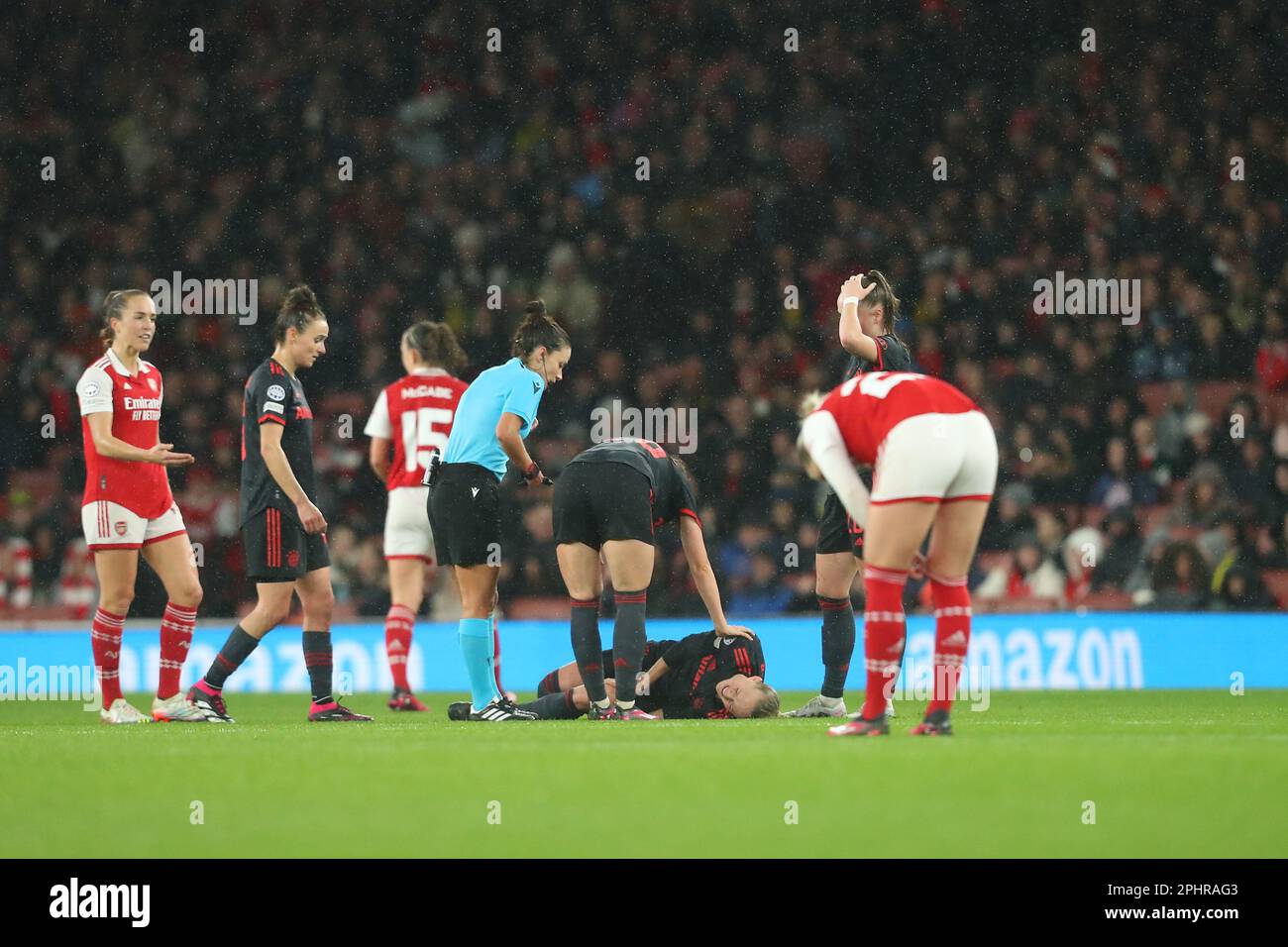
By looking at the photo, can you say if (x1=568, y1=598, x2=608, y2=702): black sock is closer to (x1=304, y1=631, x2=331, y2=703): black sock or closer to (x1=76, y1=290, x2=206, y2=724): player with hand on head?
(x1=304, y1=631, x2=331, y2=703): black sock

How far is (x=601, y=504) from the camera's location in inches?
315

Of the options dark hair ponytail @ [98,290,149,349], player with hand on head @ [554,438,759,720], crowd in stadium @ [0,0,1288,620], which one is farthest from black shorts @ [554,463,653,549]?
crowd in stadium @ [0,0,1288,620]

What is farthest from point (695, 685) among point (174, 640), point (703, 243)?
point (703, 243)

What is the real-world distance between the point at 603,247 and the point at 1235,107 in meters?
7.21

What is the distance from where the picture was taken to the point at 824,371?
16859 mm

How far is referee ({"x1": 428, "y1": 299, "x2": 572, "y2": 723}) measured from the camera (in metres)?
8.56

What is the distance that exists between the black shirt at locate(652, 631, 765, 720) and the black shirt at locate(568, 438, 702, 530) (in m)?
0.66

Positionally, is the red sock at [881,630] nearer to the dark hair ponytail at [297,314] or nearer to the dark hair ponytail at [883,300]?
the dark hair ponytail at [883,300]

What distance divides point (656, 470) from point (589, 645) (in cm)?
93

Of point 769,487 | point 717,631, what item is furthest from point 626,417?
point 717,631

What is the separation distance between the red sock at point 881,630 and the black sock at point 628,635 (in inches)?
65.5

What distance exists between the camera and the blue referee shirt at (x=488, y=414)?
855 centimetres

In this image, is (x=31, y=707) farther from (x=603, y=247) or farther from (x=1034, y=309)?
(x=1034, y=309)

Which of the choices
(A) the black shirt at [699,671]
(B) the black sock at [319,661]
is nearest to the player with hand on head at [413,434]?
(B) the black sock at [319,661]
